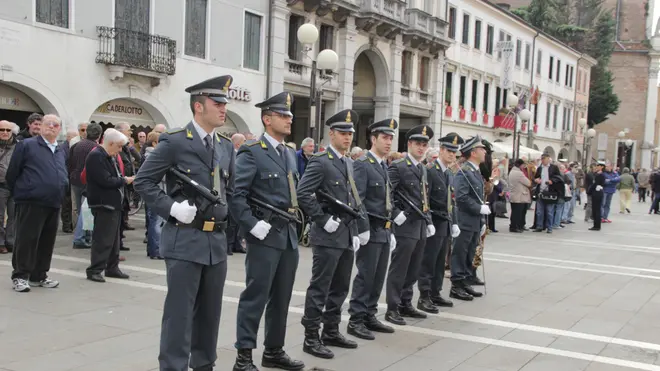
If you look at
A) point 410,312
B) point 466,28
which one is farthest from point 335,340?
point 466,28

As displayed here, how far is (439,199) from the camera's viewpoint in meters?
8.37

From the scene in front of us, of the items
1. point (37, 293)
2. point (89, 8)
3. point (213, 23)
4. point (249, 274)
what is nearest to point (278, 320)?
point (249, 274)

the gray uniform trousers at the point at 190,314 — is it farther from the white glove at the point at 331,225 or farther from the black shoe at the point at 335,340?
the black shoe at the point at 335,340

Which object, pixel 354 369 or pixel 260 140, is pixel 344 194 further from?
pixel 354 369

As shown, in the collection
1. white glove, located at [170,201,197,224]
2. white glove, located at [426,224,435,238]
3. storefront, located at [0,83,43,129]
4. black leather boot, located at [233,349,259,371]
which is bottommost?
black leather boot, located at [233,349,259,371]

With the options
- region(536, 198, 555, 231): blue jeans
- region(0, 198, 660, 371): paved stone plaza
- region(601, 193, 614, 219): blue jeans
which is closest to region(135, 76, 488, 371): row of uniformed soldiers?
region(0, 198, 660, 371): paved stone plaza

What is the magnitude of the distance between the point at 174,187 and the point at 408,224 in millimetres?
3350

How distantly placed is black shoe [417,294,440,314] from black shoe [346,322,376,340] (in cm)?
143

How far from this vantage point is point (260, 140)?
5.70 meters

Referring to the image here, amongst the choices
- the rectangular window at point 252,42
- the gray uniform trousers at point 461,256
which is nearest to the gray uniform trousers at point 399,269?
the gray uniform trousers at point 461,256

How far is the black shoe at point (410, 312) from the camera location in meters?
7.85

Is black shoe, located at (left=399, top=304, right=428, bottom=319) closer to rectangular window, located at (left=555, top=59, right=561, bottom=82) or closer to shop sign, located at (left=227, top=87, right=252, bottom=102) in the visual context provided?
shop sign, located at (left=227, top=87, right=252, bottom=102)

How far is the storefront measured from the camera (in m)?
16.4

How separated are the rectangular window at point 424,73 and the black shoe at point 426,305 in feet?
87.6
